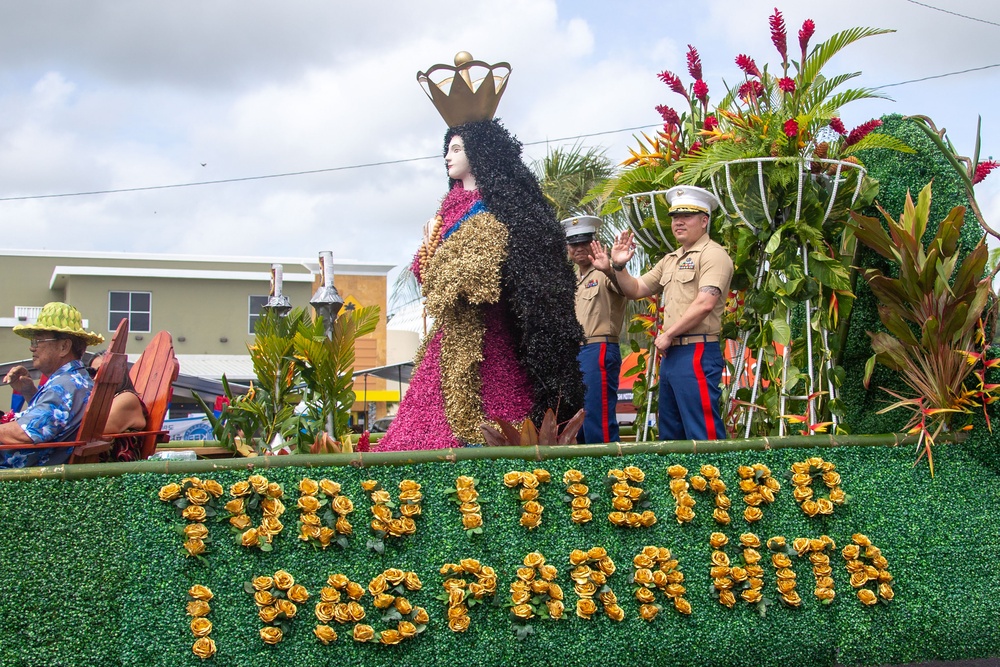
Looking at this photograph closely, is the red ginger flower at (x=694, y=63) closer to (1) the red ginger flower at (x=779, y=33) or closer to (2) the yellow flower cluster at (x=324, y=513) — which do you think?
(1) the red ginger flower at (x=779, y=33)

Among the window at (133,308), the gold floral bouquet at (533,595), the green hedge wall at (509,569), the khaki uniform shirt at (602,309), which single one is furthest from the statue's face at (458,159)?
the window at (133,308)

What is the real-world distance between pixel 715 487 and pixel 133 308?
23710 mm

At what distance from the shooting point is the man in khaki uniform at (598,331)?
17.9 feet

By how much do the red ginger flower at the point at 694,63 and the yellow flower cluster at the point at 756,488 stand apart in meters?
2.35

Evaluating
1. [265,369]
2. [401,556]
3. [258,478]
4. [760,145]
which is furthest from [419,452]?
[760,145]

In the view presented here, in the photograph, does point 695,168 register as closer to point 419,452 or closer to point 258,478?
point 419,452

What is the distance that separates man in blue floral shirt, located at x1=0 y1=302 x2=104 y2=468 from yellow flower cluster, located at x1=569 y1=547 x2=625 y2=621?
215 cm

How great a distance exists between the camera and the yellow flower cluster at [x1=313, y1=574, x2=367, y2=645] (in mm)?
3031

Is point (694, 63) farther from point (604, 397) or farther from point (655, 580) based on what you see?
point (655, 580)

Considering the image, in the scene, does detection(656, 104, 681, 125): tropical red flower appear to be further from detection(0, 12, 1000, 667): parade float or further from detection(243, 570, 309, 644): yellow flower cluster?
detection(243, 570, 309, 644): yellow flower cluster

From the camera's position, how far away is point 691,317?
14.1ft

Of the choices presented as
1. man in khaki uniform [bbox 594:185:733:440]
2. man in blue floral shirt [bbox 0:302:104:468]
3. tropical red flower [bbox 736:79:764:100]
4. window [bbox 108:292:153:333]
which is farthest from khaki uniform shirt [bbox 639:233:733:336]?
window [bbox 108:292:153:333]

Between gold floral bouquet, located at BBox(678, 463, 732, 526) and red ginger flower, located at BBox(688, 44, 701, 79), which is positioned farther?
red ginger flower, located at BBox(688, 44, 701, 79)

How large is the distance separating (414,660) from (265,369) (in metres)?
2.08
